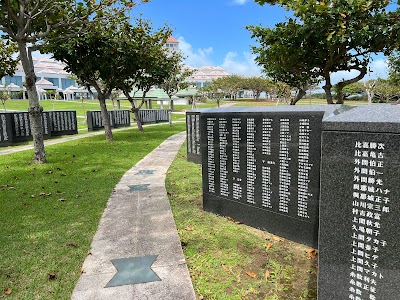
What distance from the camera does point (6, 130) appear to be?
16719 mm

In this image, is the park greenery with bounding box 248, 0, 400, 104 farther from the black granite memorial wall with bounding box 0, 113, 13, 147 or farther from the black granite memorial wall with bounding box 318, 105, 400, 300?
the black granite memorial wall with bounding box 0, 113, 13, 147

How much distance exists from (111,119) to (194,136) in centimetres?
1696

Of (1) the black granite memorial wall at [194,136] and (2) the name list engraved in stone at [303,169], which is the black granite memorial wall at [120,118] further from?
(2) the name list engraved in stone at [303,169]

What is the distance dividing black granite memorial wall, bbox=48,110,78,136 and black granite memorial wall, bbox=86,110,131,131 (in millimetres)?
2293

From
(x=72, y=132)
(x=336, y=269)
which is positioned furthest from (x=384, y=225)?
(x=72, y=132)

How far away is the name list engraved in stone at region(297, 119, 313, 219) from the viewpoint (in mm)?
4324

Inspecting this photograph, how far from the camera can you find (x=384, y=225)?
2.40 m

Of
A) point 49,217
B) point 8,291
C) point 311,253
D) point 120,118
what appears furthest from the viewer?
point 120,118

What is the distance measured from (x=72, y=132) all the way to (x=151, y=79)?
666cm

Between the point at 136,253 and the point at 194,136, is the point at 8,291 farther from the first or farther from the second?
the point at 194,136

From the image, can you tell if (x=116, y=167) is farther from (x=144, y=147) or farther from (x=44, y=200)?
(x=144, y=147)

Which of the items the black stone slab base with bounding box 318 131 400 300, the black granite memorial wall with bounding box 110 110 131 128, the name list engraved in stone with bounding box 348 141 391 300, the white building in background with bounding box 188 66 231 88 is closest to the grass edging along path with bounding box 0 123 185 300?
the black stone slab base with bounding box 318 131 400 300

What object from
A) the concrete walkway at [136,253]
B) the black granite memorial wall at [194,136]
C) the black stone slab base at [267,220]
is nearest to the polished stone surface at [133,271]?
the concrete walkway at [136,253]

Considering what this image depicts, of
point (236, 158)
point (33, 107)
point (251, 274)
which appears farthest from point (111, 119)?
point (251, 274)
